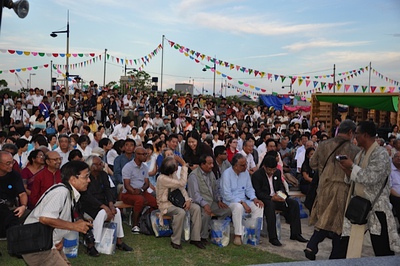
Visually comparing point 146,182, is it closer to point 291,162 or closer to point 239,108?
point 291,162

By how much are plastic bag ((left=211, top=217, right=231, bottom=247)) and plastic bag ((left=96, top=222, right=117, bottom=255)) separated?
157 centimetres

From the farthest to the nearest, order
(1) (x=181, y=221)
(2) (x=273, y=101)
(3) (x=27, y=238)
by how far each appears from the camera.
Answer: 1. (2) (x=273, y=101)
2. (1) (x=181, y=221)
3. (3) (x=27, y=238)

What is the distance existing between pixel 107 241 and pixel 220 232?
5.75 feet

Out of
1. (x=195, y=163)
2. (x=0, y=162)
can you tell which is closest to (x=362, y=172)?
(x=195, y=163)

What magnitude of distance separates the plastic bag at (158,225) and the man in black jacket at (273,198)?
162 centimetres

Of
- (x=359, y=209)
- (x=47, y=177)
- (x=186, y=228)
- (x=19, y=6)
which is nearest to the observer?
(x=359, y=209)

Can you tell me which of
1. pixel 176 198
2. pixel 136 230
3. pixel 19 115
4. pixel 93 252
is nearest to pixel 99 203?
pixel 93 252

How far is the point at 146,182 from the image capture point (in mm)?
7473

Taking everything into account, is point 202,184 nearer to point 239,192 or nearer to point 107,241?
point 239,192

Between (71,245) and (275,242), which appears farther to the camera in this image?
(275,242)

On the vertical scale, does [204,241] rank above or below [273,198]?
below

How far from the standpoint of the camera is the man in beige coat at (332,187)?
537 cm

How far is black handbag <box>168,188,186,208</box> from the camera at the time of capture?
659 centimetres

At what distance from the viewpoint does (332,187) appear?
5449 mm
